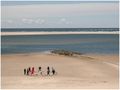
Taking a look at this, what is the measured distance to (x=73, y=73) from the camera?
2747 cm

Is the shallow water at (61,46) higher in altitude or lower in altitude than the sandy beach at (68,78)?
higher

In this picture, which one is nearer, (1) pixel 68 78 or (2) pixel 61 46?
(1) pixel 68 78

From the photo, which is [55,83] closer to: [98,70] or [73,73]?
[73,73]

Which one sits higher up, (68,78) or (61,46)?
(61,46)

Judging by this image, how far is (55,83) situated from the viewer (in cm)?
2227

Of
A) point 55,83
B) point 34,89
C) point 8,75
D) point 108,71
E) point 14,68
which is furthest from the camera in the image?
point 14,68

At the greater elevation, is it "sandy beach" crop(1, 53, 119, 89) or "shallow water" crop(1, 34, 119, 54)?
"shallow water" crop(1, 34, 119, 54)

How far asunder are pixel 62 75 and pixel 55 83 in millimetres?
4230

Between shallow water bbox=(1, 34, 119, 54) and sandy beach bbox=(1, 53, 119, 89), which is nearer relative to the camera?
sandy beach bbox=(1, 53, 119, 89)

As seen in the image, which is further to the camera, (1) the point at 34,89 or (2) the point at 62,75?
(2) the point at 62,75

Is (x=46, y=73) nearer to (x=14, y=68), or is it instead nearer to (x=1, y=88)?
(x=14, y=68)

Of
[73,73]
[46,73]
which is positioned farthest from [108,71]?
[46,73]

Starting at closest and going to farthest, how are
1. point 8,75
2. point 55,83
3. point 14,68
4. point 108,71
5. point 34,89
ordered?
point 34,89 → point 55,83 → point 8,75 → point 108,71 → point 14,68

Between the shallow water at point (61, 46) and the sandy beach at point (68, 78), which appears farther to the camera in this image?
the shallow water at point (61, 46)
